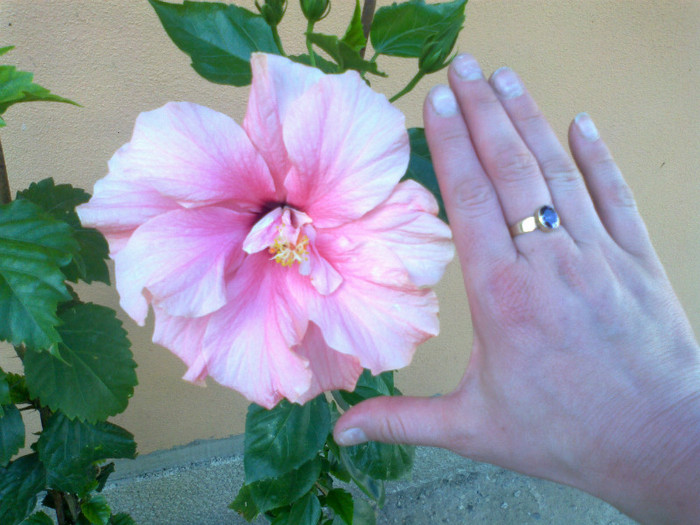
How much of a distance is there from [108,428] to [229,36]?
0.77 meters

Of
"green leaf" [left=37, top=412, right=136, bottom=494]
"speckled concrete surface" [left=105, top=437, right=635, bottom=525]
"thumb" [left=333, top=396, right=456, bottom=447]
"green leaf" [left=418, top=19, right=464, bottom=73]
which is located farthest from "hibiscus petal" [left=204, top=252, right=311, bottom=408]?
"speckled concrete surface" [left=105, top=437, right=635, bottom=525]

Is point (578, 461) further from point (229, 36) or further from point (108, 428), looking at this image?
point (108, 428)

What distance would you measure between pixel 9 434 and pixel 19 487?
144 millimetres

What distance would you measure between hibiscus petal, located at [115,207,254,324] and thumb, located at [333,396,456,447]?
314 millimetres

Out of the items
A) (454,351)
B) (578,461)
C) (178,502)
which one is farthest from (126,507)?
(578,461)

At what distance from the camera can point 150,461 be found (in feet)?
5.75

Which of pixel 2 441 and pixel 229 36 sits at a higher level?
pixel 229 36

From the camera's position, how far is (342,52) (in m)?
0.54

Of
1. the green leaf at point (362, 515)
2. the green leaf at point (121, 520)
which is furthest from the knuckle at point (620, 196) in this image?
the green leaf at point (121, 520)

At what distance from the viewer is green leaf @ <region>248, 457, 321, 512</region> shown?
0.91 m

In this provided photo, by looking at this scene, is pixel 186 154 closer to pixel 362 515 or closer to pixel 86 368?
pixel 86 368

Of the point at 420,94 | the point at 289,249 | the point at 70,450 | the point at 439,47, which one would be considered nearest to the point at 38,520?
the point at 70,450

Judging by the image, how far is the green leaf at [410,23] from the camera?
64 cm

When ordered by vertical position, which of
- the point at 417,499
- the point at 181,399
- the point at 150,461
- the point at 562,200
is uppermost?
the point at 562,200
